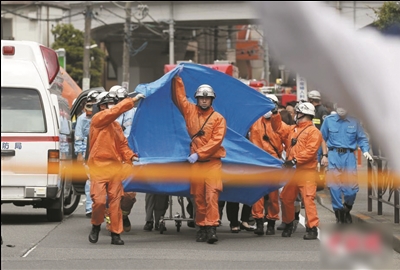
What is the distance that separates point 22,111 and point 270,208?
3.81m

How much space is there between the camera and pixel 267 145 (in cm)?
1312

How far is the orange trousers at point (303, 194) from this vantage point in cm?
1218

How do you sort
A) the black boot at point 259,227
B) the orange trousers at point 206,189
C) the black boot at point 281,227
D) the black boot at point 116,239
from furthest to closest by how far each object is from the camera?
the black boot at point 281,227
the black boot at point 259,227
the orange trousers at point 206,189
the black boot at point 116,239

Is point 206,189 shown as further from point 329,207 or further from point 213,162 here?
point 329,207

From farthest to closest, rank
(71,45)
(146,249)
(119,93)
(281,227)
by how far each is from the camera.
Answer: (71,45) → (281,227) → (119,93) → (146,249)

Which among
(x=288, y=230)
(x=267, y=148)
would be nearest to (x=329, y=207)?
(x=267, y=148)

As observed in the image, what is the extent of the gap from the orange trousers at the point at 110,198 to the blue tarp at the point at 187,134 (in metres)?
0.47

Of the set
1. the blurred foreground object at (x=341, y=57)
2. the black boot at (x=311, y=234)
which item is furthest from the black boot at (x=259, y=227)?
the blurred foreground object at (x=341, y=57)

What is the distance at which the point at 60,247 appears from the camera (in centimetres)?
1113

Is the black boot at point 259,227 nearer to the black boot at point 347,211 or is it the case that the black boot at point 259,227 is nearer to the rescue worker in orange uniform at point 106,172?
the black boot at point 347,211

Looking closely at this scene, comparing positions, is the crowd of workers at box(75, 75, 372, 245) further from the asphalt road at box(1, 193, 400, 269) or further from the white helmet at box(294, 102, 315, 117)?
the asphalt road at box(1, 193, 400, 269)

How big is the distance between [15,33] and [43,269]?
1897 inches

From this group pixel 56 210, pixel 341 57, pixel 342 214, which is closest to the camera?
pixel 341 57

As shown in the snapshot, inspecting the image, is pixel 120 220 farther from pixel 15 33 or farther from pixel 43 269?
pixel 15 33
